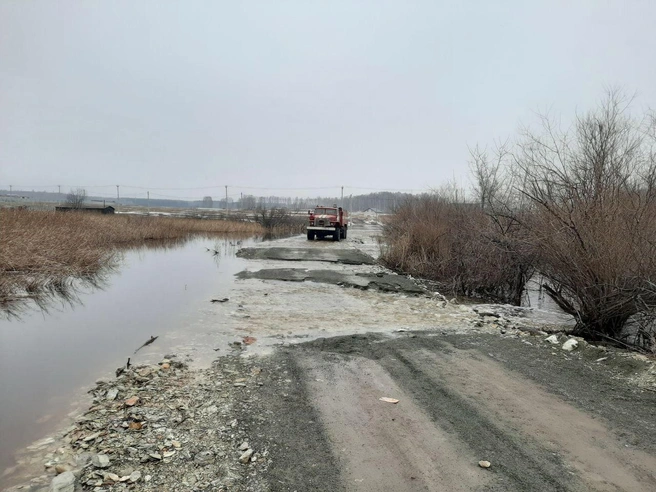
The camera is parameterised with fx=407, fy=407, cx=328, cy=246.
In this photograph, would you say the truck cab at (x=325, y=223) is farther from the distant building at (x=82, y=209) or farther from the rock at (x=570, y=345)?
the rock at (x=570, y=345)

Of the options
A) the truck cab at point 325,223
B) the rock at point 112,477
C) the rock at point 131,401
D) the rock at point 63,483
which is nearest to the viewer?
the rock at point 63,483

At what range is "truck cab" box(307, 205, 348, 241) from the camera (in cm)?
3050

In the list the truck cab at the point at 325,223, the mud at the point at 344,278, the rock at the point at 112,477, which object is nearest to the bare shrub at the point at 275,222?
the truck cab at the point at 325,223

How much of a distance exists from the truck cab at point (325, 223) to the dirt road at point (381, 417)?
2309cm

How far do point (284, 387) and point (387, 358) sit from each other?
1764 millimetres

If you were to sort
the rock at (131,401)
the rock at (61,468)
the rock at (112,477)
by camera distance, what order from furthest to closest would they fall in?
1. the rock at (131,401)
2. the rock at (61,468)
3. the rock at (112,477)

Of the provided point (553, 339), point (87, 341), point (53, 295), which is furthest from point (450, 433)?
point (53, 295)

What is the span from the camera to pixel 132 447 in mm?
3523

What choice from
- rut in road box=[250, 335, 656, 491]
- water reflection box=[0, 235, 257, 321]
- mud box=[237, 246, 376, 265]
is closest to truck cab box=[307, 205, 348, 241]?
mud box=[237, 246, 376, 265]

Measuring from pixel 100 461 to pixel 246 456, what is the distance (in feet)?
3.81

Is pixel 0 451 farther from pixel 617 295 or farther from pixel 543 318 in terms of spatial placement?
pixel 543 318

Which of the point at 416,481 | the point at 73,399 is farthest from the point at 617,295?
the point at 73,399

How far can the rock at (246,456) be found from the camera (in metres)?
3.33

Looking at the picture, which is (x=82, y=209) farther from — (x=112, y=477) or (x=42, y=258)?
(x=112, y=477)
